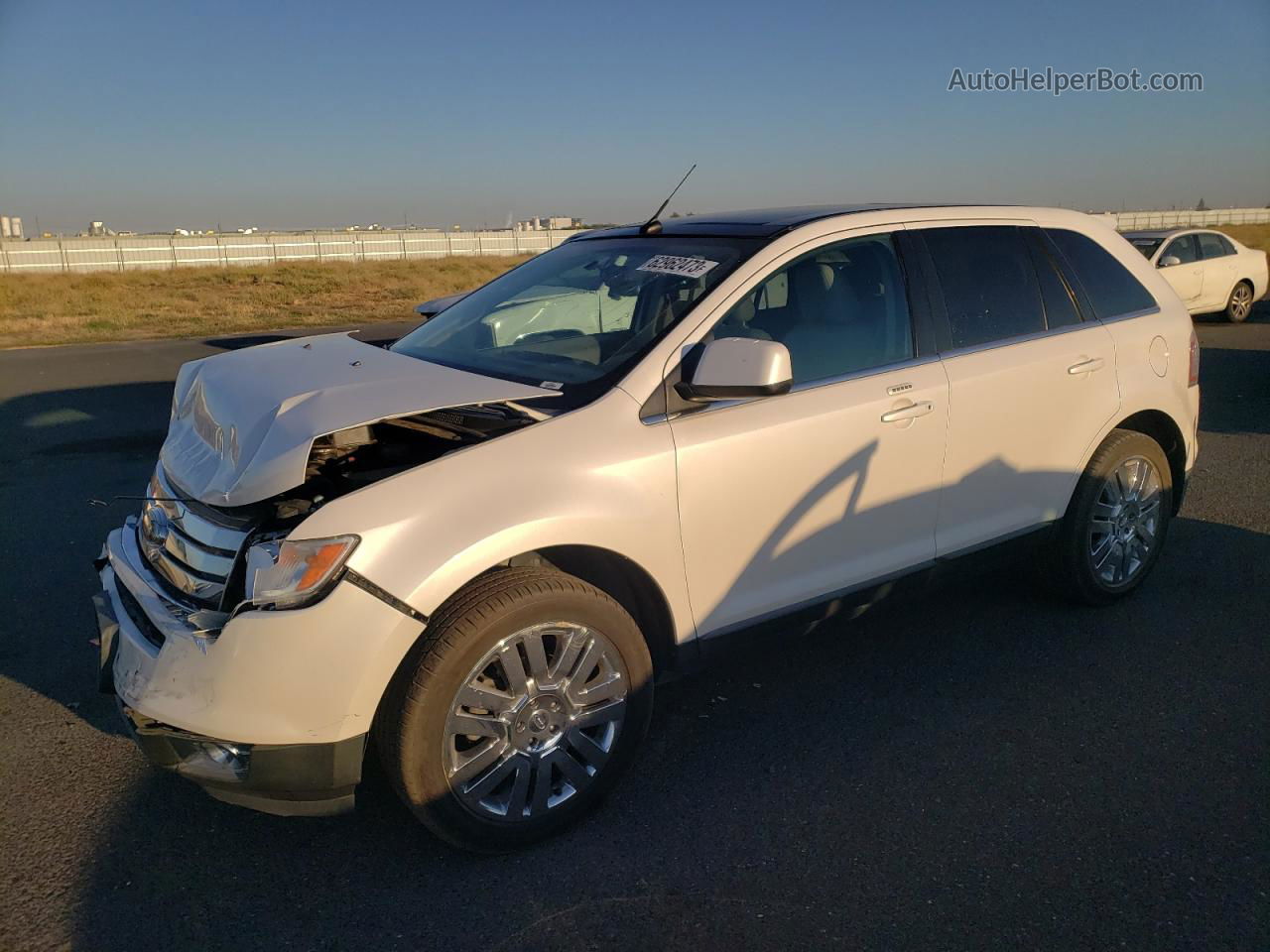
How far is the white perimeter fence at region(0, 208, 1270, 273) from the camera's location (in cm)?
4941

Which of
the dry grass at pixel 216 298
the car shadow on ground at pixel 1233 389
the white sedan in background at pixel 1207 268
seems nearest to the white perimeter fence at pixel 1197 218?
the dry grass at pixel 216 298

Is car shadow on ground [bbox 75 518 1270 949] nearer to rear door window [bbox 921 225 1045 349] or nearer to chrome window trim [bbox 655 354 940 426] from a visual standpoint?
chrome window trim [bbox 655 354 940 426]

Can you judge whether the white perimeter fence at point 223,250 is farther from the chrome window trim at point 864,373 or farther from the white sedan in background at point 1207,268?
the chrome window trim at point 864,373

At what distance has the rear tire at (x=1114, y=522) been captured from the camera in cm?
451

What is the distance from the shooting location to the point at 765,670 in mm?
4234

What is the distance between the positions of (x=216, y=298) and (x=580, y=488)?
32.0m

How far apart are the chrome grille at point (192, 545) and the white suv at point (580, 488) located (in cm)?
1

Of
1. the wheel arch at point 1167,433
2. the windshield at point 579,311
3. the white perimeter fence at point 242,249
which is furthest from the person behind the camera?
the white perimeter fence at point 242,249

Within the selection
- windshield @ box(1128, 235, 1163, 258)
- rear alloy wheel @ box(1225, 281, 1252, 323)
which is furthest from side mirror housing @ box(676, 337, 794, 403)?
rear alloy wheel @ box(1225, 281, 1252, 323)

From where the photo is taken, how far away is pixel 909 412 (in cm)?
374

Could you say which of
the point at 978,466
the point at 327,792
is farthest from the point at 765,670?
the point at 327,792

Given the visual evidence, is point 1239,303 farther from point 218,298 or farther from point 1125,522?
point 218,298

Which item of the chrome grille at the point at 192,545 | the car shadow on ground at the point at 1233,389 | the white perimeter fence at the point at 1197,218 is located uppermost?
the white perimeter fence at the point at 1197,218

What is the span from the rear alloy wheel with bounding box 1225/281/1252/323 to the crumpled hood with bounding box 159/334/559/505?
17185 millimetres
